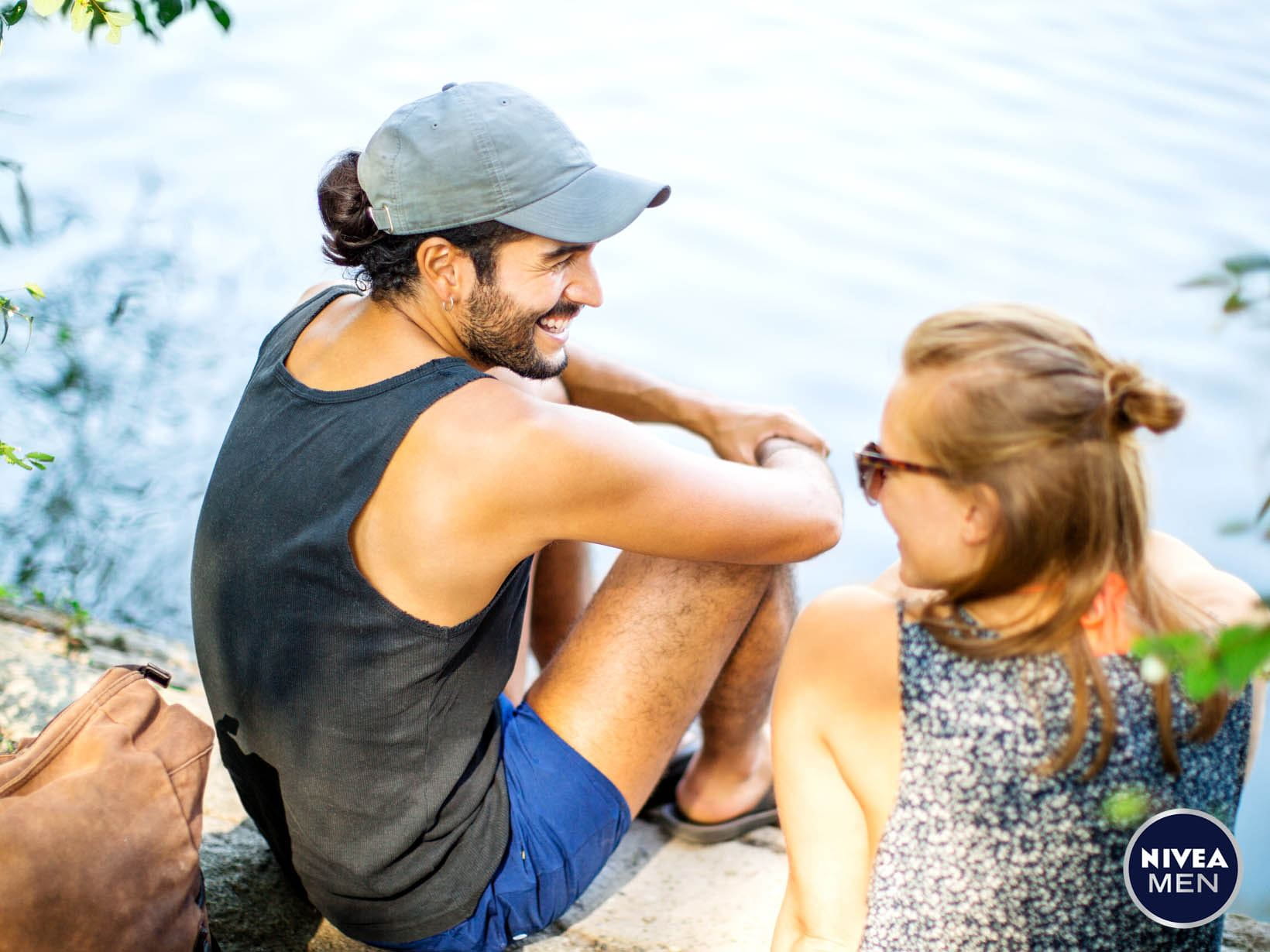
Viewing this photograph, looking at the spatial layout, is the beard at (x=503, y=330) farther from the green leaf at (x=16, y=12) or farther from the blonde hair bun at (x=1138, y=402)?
the blonde hair bun at (x=1138, y=402)

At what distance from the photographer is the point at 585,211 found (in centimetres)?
203

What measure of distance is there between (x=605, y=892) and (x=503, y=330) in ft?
3.42

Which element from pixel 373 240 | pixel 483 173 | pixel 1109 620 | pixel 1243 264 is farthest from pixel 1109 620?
pixel 373 240

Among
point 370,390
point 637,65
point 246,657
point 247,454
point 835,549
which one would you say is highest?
point 370,390

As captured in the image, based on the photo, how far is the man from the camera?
71.1 inches

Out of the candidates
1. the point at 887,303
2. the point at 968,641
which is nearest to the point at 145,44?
the point at 887,303

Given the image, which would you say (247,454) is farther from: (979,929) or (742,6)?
(742,6)

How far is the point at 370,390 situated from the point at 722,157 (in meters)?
4.66

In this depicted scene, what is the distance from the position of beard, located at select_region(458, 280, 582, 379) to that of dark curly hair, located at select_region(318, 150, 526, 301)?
4cm

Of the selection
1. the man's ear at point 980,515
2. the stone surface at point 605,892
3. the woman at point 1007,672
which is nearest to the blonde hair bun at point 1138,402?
the woman at point 1007,672

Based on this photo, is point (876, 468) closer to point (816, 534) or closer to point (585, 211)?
point (816, 534)

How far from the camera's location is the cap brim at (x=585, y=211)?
6.55 ft

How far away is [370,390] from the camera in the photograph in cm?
184

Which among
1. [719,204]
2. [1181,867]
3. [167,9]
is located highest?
[167,9]
